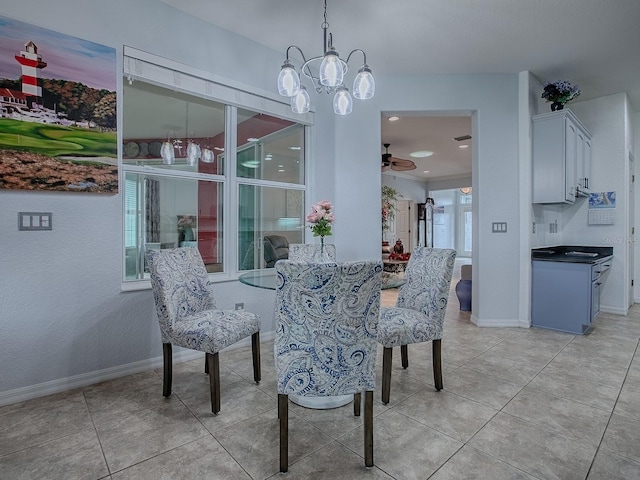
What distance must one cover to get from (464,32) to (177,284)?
10.2 feet

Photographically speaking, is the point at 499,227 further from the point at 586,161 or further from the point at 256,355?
the point at 256,355

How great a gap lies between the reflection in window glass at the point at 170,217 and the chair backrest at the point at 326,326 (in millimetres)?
1742

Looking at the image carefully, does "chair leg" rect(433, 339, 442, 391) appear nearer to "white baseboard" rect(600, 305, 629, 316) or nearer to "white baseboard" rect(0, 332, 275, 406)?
"white baseboard" rect(0, 332, 275, 406)

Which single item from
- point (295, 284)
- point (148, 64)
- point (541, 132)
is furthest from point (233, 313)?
point (541, 132)

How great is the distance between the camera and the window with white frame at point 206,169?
2.67m

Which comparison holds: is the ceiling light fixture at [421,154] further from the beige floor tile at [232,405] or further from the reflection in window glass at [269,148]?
the beige floor tile at [232,405]

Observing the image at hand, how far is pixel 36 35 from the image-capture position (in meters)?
2.16

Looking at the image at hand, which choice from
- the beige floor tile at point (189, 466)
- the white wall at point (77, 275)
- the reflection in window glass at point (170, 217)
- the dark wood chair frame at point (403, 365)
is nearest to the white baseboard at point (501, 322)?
the dark wood chair frame at point (403, 365)

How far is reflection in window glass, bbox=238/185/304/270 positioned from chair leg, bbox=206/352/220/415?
4.44 feet

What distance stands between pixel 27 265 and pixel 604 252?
227 inches

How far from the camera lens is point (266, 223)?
3.51 m

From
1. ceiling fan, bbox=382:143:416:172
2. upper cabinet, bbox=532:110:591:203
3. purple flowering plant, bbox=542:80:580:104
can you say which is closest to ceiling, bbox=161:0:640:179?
purple flowering plant, bbox=542:80:580:104

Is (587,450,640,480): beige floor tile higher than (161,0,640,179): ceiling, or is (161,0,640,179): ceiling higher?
(161,0,640,179): ceiling

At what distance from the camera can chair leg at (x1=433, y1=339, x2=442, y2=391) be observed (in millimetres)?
2270
